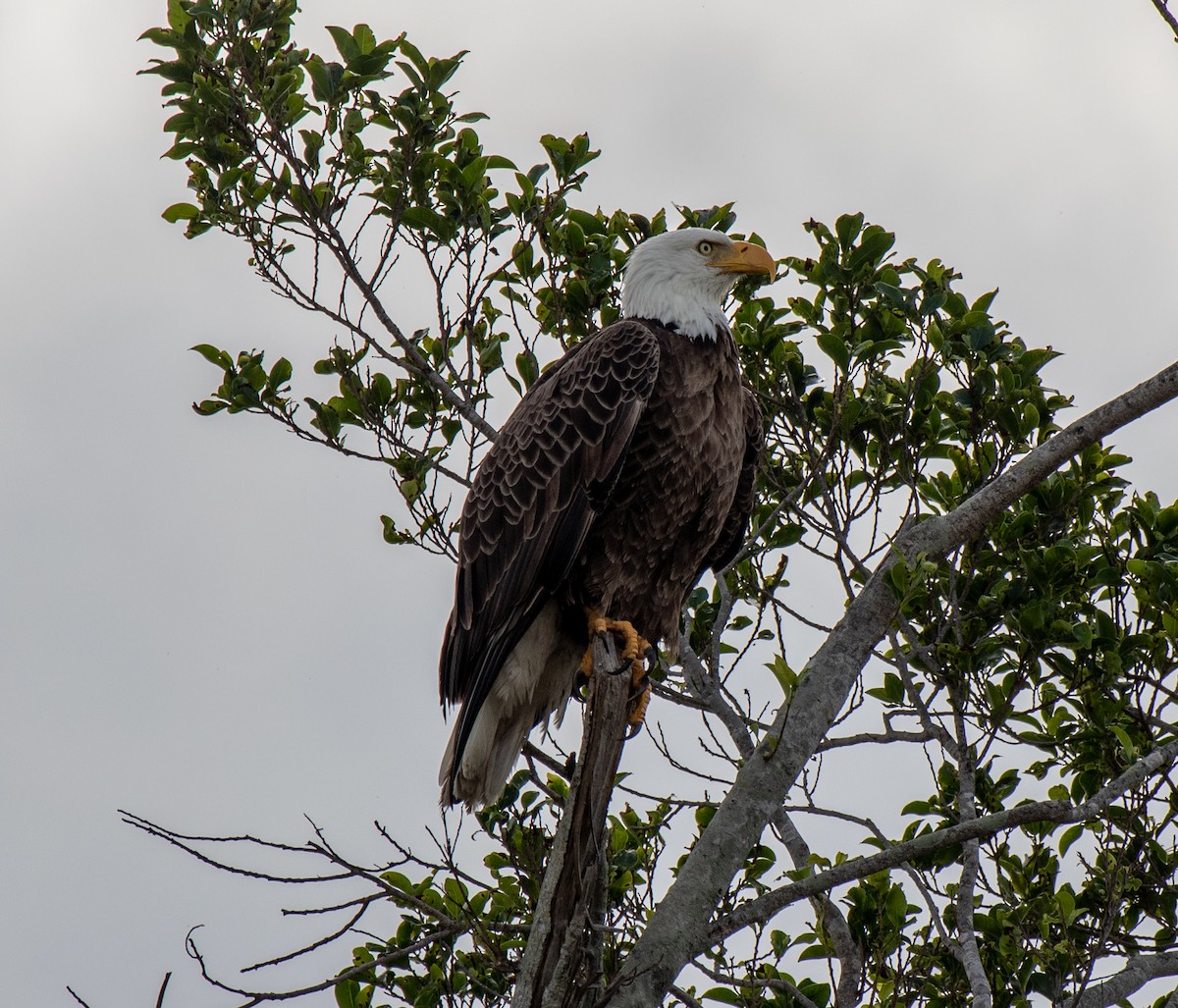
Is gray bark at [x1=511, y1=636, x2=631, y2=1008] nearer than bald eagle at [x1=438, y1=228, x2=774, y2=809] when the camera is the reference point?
Yes

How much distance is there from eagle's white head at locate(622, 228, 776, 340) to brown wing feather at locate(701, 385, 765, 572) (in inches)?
14.2

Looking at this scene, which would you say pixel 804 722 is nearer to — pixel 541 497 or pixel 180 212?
pixel 541 497

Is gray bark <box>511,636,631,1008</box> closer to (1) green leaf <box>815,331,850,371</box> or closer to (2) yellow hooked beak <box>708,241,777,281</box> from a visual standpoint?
(1) green leaf <box>815,331,850,371</box>

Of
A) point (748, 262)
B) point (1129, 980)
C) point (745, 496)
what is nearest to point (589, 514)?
point (745, 496)

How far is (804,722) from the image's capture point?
416 centimetres

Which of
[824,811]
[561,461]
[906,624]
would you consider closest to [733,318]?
[561,461]

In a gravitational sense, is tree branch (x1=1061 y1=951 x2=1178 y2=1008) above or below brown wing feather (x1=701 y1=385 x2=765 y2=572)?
below

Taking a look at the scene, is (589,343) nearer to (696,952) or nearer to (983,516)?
(983,516)

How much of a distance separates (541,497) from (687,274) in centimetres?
116

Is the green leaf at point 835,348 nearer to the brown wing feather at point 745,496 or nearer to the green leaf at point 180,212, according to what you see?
the brown wing feather at point 745,496

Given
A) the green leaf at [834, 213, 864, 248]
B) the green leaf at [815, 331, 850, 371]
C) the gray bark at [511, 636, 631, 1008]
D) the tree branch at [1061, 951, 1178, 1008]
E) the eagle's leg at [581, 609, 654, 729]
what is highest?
the green leaf at [834, 213, 864, 248]

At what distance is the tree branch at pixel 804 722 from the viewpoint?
152 inches

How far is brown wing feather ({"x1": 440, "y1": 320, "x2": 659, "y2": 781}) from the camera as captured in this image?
5.00 meters

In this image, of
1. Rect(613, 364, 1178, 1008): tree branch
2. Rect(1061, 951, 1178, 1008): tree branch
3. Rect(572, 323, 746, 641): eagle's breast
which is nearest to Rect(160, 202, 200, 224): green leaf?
Rect(572, 323, 746, 641): eagle's breast
